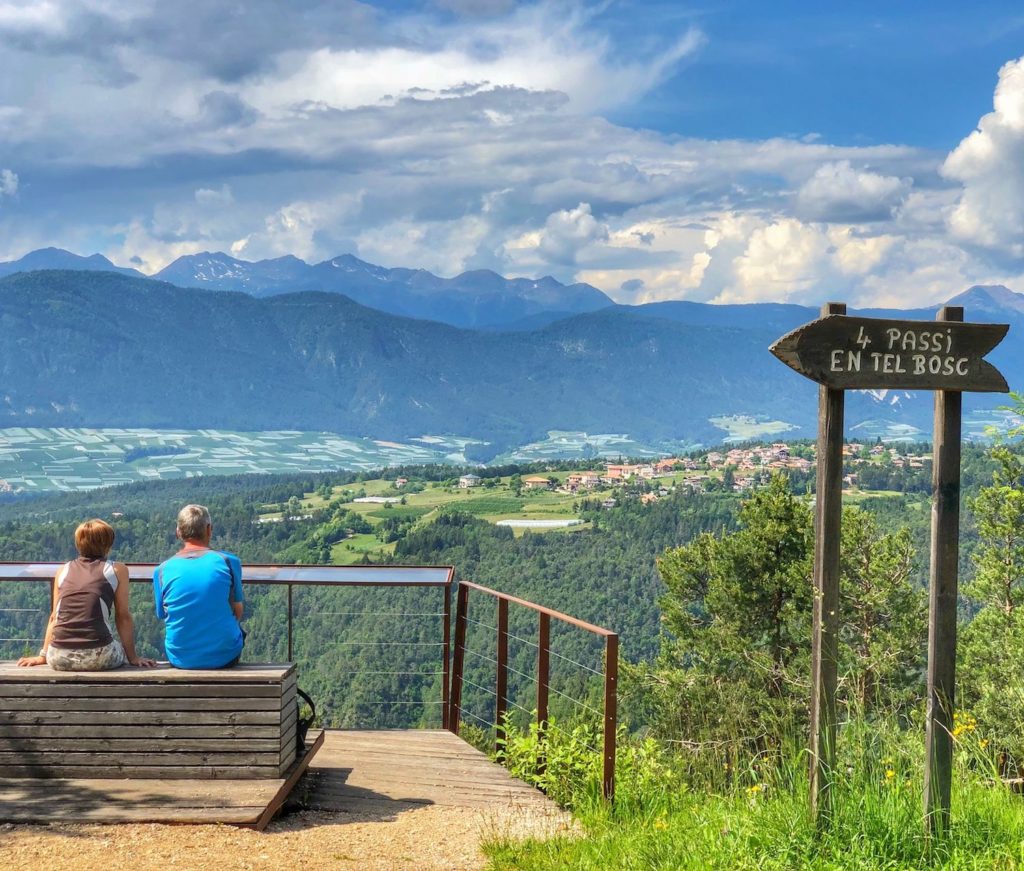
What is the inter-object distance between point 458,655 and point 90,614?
8.54ft

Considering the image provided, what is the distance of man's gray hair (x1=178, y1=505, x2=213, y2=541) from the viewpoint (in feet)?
17.5

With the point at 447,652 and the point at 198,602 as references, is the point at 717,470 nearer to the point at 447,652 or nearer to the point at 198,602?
the point at 447,652

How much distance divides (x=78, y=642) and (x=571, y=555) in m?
76.5

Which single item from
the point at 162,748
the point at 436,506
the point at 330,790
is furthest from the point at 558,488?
the point at 162,748

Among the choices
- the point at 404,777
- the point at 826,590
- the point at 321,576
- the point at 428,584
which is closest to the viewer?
the point at 826,590

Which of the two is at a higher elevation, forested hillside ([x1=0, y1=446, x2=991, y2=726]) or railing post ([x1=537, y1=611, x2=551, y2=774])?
railing post ([x1=537, y1=611, x2=551, y2=774])

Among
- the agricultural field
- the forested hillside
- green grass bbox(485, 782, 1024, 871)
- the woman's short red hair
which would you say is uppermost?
the woman's short red hair

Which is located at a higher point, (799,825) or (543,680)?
(543,680)

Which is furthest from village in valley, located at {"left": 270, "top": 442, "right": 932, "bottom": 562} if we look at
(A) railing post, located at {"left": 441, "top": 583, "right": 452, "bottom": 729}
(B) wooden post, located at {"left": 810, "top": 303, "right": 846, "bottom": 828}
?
(B) wooden post, located at {"left": 810, "top": 303, "right": 846, "bottom": 828}

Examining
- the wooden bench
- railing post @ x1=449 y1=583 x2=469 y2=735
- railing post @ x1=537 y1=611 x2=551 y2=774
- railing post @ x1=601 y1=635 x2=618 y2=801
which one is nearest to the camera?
the wooden bench

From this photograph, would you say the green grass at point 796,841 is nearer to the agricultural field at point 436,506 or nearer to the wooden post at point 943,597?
the wooden post at point 943,597

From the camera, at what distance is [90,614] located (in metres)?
5.20

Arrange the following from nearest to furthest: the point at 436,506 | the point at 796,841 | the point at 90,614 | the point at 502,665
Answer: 1. the point at 796,841
2. the point at 90,614
3. the point at 502,665
4. the point at 436,506

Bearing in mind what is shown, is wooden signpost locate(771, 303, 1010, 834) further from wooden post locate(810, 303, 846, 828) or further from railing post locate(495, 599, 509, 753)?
railing post locate(495, 599, 509, 753)
